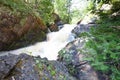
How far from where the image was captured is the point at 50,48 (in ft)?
26.1

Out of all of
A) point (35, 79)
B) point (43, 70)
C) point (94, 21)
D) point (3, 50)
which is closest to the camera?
point (35, 79)

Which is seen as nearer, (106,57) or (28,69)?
(28,69)

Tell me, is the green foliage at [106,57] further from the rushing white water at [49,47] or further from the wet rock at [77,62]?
the rushing white water at [49,47]

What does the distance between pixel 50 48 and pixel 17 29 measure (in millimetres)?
1529

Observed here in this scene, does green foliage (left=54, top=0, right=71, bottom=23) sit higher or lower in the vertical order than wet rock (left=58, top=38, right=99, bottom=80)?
lower

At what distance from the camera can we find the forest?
4.85m

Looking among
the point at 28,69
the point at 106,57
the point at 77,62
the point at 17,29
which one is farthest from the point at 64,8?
the point at 28,69

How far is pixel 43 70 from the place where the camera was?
495 centimetres

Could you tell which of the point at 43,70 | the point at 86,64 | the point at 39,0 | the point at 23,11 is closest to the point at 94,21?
the point at 39,0

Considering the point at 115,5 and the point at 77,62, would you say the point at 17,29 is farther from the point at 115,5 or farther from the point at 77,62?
the point at 115,5

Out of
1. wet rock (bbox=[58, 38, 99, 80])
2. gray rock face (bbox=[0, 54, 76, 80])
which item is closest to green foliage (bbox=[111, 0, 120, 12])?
wet rock (bbox=[58, 38, 99, 80])

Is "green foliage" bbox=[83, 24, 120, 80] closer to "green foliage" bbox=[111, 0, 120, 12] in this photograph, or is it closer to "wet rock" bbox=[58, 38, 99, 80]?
"wet rock" bbox=[58, 38, 99, 80]

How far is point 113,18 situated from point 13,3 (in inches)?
168

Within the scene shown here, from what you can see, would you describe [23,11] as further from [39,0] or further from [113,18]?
[113,18]
